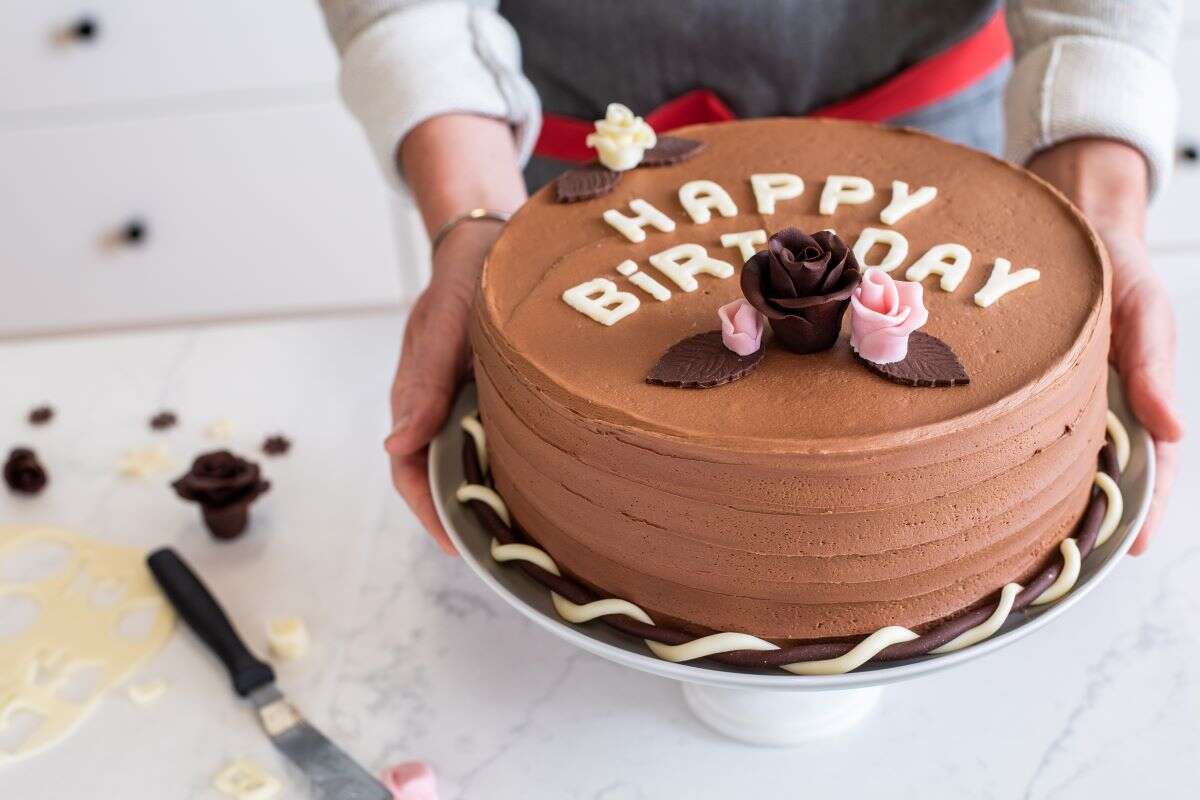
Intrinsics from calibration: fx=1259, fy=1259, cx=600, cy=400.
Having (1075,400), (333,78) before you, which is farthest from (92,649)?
(333,78)

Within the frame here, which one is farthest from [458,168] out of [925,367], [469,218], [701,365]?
[925,367]

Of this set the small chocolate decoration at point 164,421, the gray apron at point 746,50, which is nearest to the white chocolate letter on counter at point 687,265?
the gray apron at point 746,50

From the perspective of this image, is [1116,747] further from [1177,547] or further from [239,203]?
[239,203]

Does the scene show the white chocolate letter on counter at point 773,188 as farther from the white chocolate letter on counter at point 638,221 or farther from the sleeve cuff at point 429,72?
the sleeve cuff at point 429,72

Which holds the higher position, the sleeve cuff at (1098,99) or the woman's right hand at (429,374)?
the sleeve cuff at (1098,99)

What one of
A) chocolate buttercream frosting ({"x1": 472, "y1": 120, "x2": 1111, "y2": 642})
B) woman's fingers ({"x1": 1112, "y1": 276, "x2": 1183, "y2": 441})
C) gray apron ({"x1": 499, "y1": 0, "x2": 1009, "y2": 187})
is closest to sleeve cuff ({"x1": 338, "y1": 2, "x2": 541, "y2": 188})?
gray apron ({"x1": 499, "y1": 0, "x2": 1009, "y2": 187})

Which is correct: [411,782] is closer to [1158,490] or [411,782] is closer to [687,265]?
[687,265]

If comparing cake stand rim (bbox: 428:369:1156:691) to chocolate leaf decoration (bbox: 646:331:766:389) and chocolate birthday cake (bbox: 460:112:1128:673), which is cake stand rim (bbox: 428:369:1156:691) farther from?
chocolate leaf decoration (bbox: 646:331:766:389)
